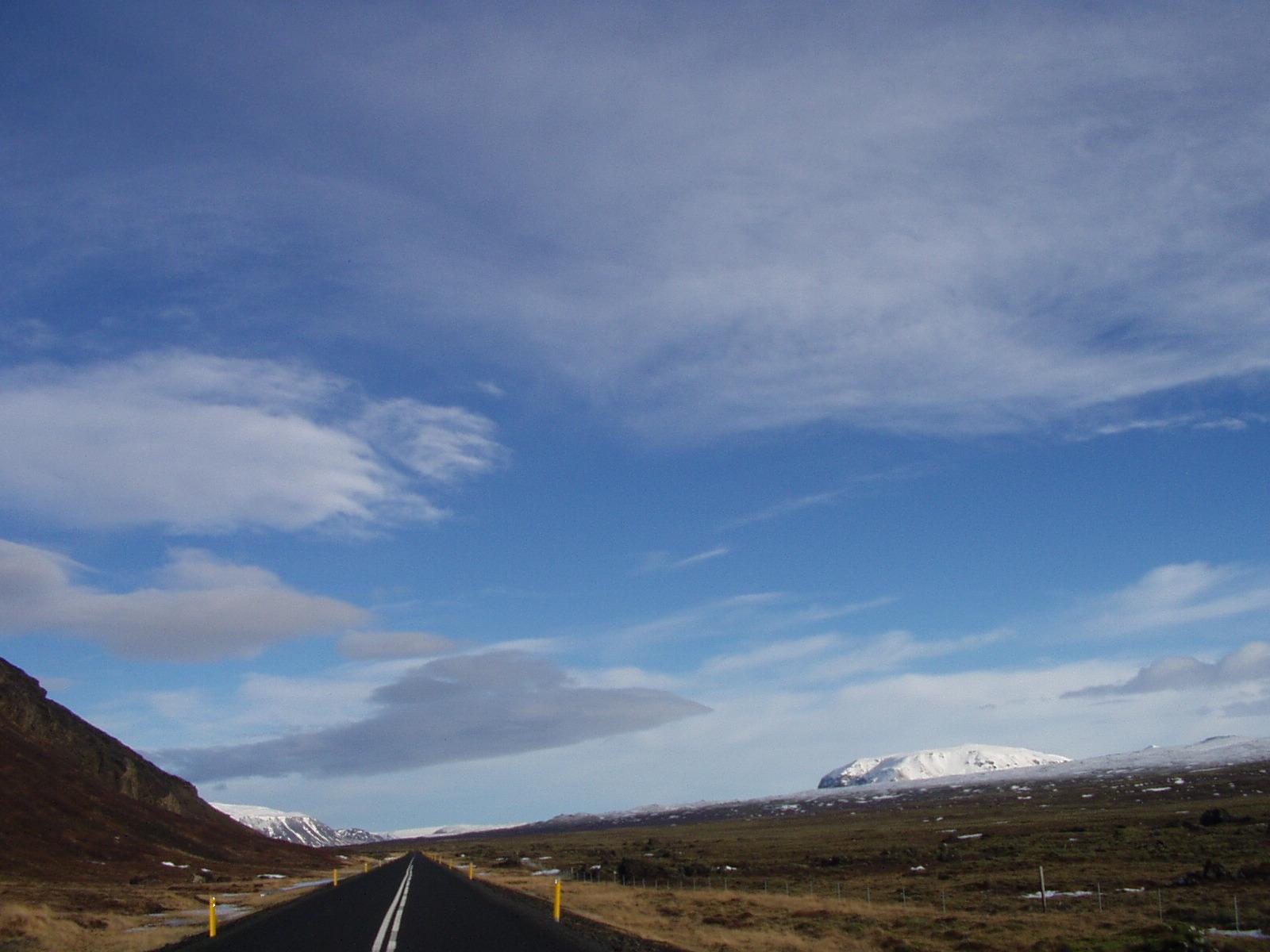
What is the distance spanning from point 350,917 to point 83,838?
53375mm

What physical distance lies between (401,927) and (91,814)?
67106 mm

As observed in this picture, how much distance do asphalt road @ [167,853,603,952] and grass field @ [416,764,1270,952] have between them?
3.60 m

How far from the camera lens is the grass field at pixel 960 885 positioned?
80.7 feet

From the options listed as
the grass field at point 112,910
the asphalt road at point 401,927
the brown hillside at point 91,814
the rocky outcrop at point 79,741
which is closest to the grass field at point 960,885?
the asphalt road at point 401,927

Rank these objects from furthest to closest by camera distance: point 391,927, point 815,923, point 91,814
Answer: point 91,814
point 815,923
point 391,927

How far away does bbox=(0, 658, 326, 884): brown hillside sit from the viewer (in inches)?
2279

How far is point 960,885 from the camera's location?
46.2m

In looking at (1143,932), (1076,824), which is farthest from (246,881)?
(1076,824)

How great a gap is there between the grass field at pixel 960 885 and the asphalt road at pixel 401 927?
360 cm

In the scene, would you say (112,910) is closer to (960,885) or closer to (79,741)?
(960,885)

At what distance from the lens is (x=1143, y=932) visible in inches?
890

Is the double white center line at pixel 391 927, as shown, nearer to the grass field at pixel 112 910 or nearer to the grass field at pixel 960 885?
the grass field at pixel 112 910

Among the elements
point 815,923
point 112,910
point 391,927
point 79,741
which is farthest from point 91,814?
point 815,923

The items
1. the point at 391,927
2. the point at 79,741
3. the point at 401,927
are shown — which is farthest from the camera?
the point at 79,741
